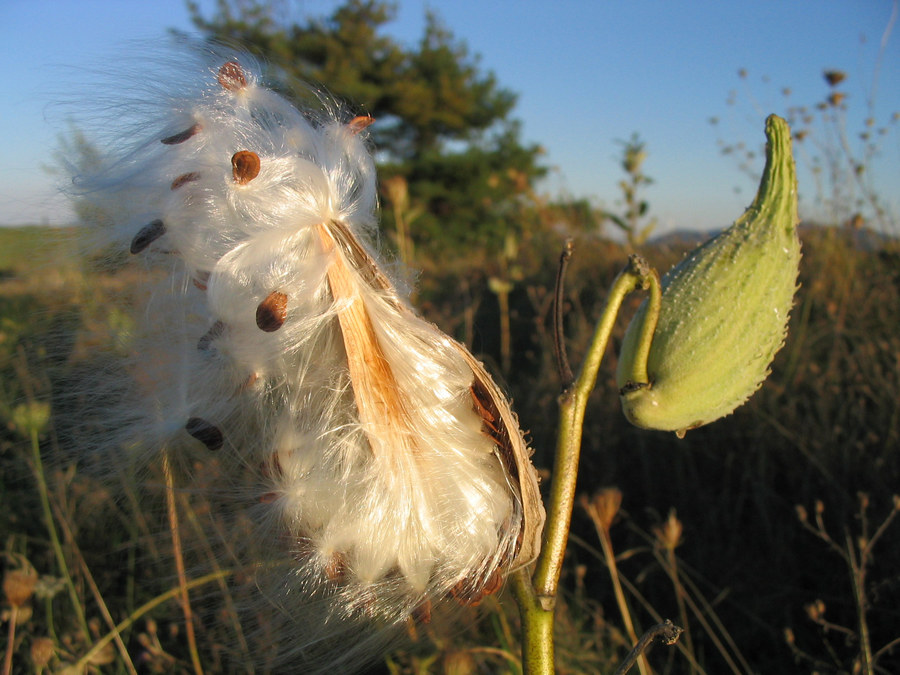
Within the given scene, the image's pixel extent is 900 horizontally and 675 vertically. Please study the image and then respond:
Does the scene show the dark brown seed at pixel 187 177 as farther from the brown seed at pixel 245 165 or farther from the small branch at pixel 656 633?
the small branch at pixel 656 633

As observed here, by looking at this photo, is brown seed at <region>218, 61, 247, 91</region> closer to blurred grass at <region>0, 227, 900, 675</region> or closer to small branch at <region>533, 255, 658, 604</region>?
blurred grass at <region>0, 227, 900, 675</region>

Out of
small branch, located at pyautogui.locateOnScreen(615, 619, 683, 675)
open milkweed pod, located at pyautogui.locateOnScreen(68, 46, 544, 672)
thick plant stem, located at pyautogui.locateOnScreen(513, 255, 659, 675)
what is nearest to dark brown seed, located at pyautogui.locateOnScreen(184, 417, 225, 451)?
open milkweed pod, located at pyautogui.locateOnScreen(68, 46, 544, 672)

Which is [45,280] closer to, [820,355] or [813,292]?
[820,355]

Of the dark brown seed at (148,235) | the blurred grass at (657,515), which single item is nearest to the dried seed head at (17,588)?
the blurred grass at (657,515)

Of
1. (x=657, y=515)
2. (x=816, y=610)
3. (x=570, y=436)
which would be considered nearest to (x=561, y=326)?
(x=570, y=436)

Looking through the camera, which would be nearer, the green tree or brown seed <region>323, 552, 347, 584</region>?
brown seed <region>323, 552, 347, 584</region>

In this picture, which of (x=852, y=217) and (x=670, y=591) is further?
(x=852, y=217)

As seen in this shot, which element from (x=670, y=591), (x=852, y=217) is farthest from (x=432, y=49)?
(x=670, y=591)
